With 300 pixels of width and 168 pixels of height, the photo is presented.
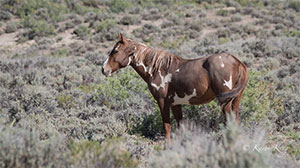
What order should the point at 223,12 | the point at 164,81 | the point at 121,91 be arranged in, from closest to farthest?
the point at 164,81, the point at 121,91, the point at 223,12

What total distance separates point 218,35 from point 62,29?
1244 centimetres

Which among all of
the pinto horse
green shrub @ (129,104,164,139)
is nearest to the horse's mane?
the pinto horse

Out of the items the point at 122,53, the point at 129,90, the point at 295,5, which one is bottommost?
the point at 295,5

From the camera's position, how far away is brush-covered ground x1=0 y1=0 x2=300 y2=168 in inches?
128

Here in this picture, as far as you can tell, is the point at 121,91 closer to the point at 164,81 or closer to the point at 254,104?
the point at 164,81

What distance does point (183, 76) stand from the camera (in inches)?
185

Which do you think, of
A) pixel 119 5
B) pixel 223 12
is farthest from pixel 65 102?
pixel 119 5

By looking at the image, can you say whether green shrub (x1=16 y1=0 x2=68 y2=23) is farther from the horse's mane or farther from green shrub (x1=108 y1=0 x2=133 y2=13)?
the horse's mane

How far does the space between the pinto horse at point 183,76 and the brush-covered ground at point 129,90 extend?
54 centimetres

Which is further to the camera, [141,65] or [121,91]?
[121,91]

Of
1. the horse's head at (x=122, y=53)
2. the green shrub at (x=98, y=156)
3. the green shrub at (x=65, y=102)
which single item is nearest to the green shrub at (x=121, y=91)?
the green shrub at (x=65, y=102)

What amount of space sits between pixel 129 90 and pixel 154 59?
3.80 metres

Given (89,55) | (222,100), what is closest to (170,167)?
(222,100)

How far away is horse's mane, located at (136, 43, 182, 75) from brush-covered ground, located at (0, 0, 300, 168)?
3.90 feet
